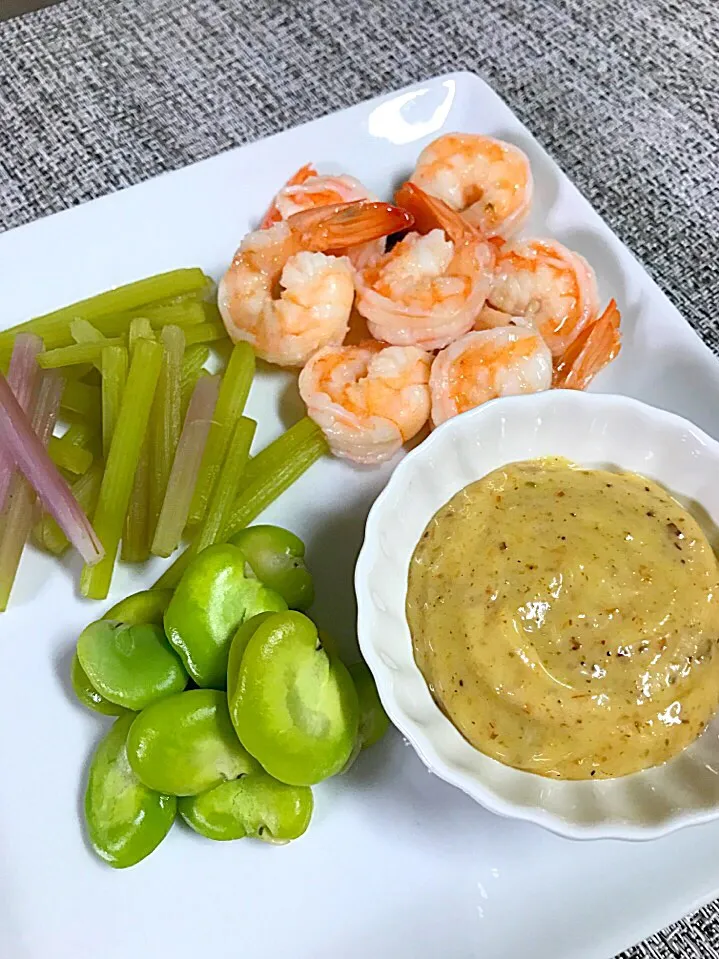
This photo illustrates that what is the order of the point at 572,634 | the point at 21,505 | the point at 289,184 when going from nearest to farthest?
the point at 572,634 < the point at 21,505 < the point at 289,184

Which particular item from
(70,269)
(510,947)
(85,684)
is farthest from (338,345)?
(510,947)

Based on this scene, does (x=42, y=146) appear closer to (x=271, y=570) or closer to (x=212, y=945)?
(x=271, y=570)

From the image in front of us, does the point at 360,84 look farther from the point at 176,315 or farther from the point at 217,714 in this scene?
the point at 217,714

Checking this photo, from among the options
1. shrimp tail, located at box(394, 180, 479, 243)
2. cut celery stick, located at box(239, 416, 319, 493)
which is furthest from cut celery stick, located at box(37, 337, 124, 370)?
shrimp tail, located at box(394, 180, 479, 243)

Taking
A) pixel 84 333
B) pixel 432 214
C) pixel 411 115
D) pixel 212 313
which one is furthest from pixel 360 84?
pixel 84 333

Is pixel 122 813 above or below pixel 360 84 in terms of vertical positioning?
below

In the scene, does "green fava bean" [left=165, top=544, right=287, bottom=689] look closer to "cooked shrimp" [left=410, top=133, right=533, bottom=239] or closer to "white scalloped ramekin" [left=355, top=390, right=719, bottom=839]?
"white scalloped ramekin" [left=355, top=390, right=719, bottom=839]
